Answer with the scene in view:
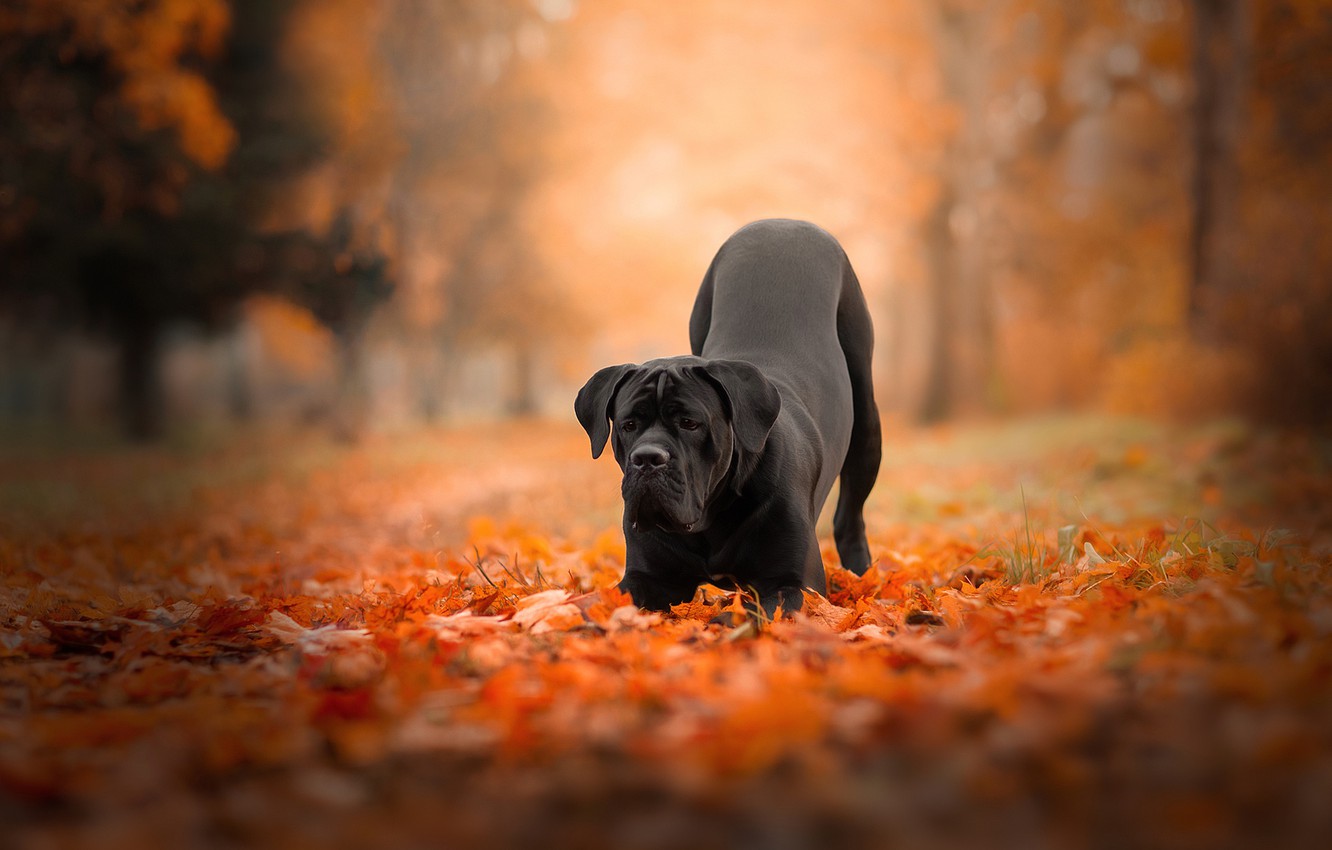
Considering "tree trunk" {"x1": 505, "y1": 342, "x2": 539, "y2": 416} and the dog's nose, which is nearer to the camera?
the dog's nose

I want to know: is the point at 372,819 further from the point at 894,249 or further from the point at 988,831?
the point at 894,249

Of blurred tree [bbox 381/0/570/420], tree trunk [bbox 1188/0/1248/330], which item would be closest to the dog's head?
tree trunk [bbox 1188/0/1248/330]

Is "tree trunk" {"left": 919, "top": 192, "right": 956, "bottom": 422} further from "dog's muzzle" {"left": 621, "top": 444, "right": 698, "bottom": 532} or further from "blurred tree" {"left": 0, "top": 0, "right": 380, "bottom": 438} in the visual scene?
"dog's muzzle" {"left": 621, "top": 444, "right": 698, "bottom": 532}

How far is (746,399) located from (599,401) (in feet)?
2.11

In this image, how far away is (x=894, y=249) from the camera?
21.2 meters

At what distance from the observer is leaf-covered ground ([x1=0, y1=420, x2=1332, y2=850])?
1.74 m

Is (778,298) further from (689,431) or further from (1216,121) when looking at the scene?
(1216,121)

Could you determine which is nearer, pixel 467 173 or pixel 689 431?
pixel 689 431

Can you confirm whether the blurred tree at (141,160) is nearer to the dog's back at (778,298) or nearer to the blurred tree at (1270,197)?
the dog's back at (778,298)

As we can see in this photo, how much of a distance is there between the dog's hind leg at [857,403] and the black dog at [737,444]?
320 millimetres

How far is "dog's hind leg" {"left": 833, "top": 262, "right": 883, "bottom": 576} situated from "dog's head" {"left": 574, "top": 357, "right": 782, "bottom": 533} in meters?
1.46

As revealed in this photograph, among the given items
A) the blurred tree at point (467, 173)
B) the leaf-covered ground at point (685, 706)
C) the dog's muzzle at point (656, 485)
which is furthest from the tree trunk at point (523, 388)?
the dog's muzzle at point (656, 485)

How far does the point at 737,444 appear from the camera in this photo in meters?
3.84

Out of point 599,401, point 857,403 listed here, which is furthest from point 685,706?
point 857,403
